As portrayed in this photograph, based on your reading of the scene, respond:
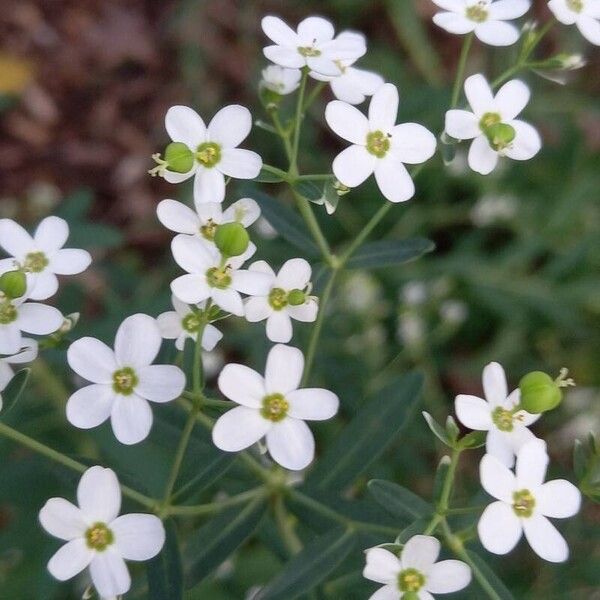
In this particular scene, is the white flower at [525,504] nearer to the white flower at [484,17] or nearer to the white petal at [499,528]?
the white petal at [499,528]

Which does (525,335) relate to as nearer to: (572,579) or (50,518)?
(572,579)

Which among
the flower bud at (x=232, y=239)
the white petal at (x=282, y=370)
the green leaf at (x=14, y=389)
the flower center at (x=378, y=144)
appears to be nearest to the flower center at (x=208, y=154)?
the flower bud at (x=232, y=239)

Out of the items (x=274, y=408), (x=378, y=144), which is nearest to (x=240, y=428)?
(x=274, y=408)

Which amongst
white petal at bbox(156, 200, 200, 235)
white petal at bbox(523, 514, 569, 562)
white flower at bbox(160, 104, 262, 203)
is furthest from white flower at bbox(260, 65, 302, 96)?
white petal at bbox(523, 514, 569, 562)

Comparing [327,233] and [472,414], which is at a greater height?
[472,414]

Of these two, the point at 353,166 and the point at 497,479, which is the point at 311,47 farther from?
the point at 497,479

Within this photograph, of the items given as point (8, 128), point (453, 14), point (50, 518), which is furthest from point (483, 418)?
point (8, 128)

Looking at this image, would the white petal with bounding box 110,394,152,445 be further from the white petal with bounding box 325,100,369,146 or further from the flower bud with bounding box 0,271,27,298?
the white petal with bounding box 325,100,369,146
